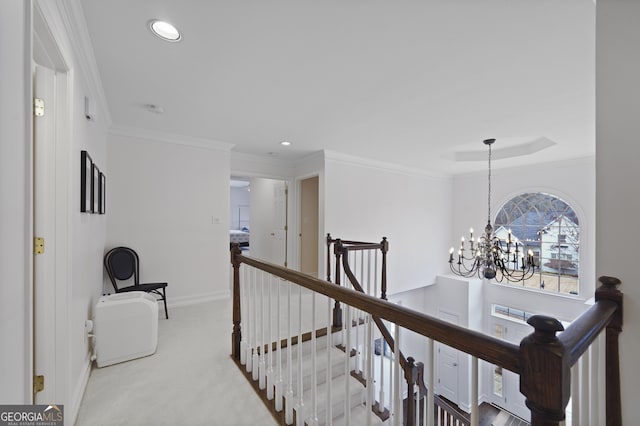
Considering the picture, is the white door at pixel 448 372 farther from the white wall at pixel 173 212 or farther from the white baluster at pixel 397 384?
the white baluster at pixel 397 384

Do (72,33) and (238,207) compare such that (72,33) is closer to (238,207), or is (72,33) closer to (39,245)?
(39,245)

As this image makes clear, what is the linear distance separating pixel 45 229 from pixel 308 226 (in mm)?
4015

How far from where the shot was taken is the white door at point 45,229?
1387mm

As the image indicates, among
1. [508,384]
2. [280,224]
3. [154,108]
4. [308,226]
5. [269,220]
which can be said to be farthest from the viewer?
[269,220]

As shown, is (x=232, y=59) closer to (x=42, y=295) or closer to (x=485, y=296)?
(x=42, y=295)

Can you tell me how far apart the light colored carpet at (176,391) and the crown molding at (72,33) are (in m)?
2.12

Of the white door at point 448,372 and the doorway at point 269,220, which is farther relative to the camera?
the white door at point 448,372

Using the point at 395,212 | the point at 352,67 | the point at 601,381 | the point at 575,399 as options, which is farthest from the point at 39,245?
the point at 395,212

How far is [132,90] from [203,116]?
696 millimetres

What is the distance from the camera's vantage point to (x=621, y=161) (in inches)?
41.2

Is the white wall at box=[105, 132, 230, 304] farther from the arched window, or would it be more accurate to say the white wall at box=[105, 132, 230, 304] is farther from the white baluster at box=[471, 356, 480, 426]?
the arched window

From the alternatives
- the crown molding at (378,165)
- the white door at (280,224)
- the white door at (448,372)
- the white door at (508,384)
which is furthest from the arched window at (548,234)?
the white door at (280,224)

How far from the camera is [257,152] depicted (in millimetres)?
4473

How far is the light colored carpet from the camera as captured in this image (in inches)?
66.3
